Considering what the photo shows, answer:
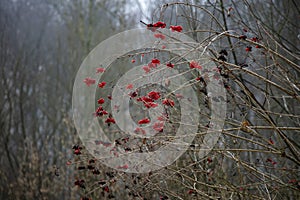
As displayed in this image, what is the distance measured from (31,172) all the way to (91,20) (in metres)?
3.82

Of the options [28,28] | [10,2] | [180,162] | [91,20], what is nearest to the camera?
[180,162]

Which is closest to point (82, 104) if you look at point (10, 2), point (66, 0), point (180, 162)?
point (66, 0)

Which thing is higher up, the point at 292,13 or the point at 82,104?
the point at 292,13

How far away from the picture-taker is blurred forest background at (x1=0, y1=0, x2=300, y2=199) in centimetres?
192

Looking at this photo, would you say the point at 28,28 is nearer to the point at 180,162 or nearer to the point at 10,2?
the point at 10,2

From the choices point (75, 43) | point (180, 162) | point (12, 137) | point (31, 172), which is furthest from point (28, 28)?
point (180, 162)

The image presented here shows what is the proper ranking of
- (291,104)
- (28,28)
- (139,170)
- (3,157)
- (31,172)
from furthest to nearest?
(28,28) → (3,157) → (31,172) → (291,104) → (139,170)

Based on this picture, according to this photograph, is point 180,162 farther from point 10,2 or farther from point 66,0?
point 10,2

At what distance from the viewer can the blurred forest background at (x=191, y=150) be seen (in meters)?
1.92

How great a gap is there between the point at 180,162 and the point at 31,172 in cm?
258

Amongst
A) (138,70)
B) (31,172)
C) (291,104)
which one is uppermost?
(138,70)

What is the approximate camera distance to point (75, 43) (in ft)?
24.8

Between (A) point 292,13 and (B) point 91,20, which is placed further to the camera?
(B) point 91,20

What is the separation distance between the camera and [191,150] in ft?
5.91
